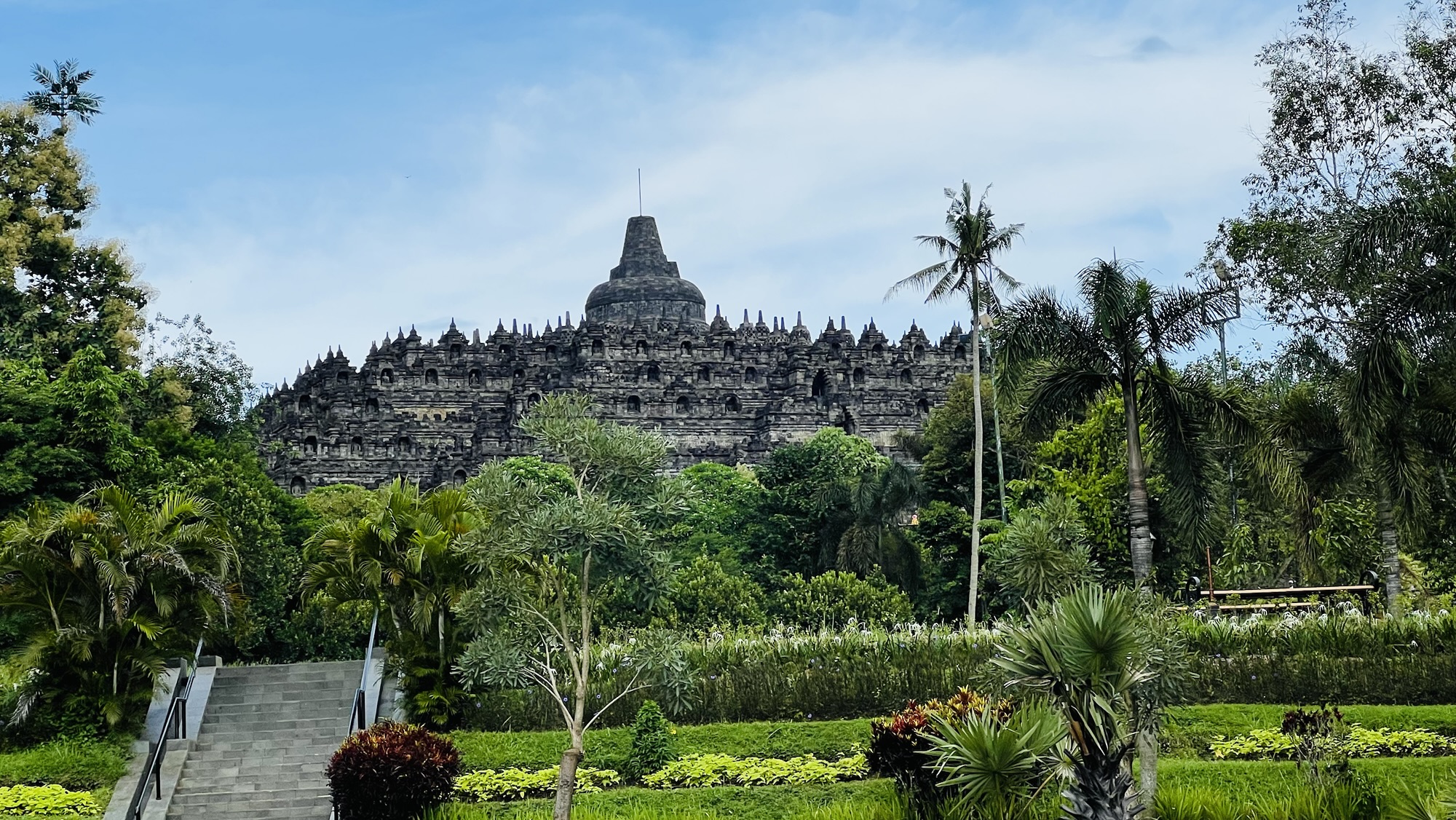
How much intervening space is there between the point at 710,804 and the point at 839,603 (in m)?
17.6

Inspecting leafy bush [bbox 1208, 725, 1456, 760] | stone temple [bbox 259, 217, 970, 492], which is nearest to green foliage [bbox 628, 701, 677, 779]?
leafy bush [bbox 1208, 725, 1456, 760]

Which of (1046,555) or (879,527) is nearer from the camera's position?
(1046,555)

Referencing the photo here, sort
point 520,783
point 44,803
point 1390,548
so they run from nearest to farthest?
point 44,803 < point 520,783 < point 1390,548

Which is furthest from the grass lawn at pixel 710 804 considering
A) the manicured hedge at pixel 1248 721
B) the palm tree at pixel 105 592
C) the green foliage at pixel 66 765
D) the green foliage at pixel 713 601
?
the green foliage at pixel 713 601

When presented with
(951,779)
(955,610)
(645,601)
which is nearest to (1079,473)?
(955,610)

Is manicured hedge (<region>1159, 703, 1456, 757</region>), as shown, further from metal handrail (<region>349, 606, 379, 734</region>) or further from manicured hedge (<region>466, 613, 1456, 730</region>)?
metal handrail (<region>349, 606, 379, 734</region>)

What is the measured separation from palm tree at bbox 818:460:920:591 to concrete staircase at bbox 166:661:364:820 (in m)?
17.6

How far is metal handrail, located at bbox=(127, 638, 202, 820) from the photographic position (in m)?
18.1

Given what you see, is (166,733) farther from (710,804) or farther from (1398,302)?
(1398,302)

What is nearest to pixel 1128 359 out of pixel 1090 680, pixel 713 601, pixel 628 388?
pixel 1090 680

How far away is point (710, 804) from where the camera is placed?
17844 mm

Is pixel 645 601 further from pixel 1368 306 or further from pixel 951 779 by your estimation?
pixel 1368 306

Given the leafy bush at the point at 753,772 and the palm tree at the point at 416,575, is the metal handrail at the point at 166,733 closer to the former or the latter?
the palm tree at the point at 416,575

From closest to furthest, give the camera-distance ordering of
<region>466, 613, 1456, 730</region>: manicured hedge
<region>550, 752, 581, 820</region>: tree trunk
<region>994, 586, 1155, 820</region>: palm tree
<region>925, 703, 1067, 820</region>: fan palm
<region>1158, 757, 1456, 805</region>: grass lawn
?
<region>994, 586, 1155, 820</region>: palm tree, <region>925, 703, 1067, 820</region>: fan palm, <region>1158, 757, 1456, 805</region>: grass lawn, <region>550, 752, 581, 820</region>: tree trunk, <region>466, 613, 1456, 730</region>: manicured hedge
